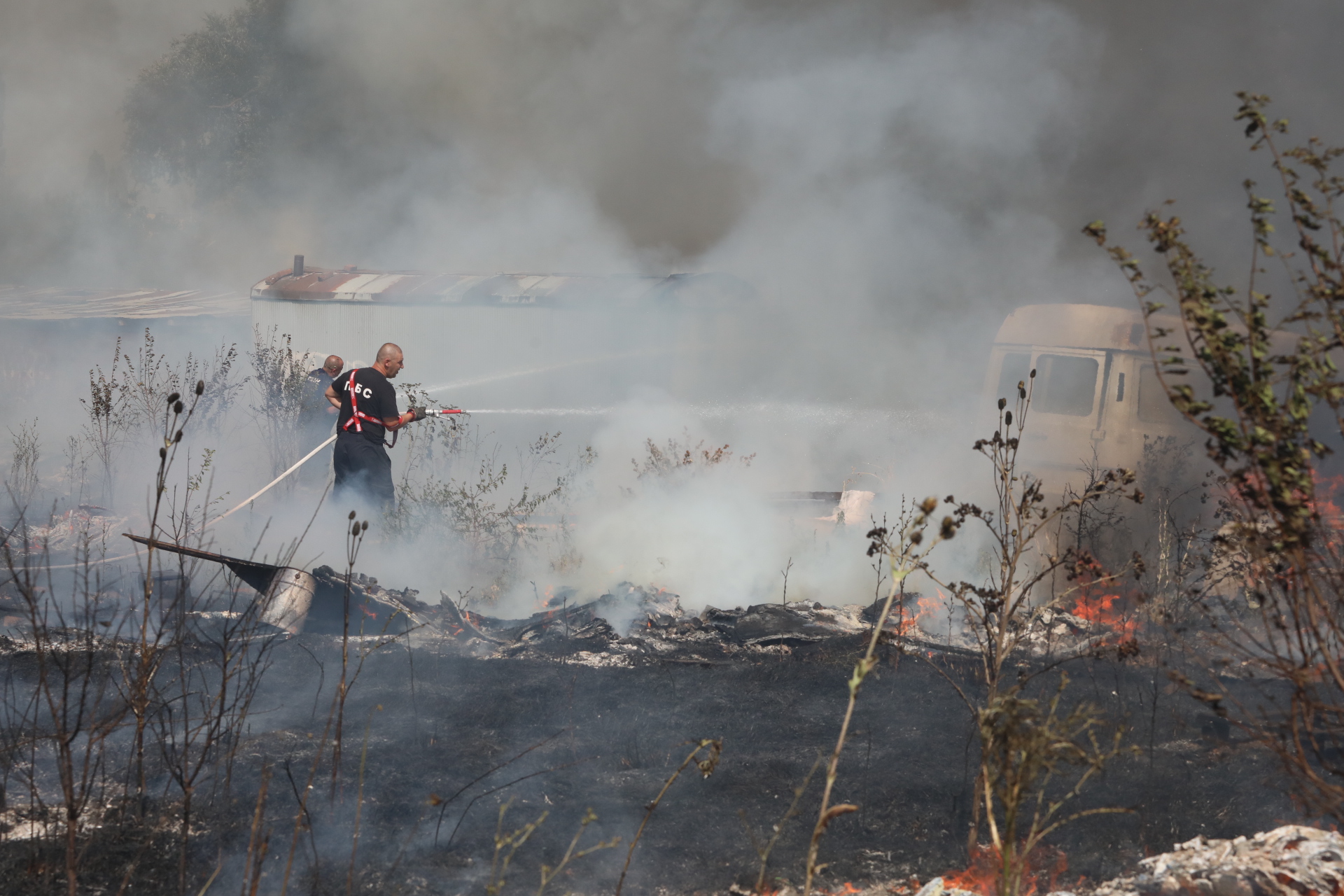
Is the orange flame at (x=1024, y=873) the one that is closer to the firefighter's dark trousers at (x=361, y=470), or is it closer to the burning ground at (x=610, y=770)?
the burning ground at (x=610, y=770)

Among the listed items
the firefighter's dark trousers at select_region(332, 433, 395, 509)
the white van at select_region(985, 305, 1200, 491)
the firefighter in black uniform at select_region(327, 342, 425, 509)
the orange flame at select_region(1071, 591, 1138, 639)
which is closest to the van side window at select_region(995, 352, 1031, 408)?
the white van at select_region(985, 305, 1200, 491)

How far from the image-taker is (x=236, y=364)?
1443 centimetres

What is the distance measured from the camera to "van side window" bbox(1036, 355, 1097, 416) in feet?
22.4

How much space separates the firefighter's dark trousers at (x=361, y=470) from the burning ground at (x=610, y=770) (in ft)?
3.81

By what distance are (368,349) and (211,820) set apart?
429 inches

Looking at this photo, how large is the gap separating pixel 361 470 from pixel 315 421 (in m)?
2.33

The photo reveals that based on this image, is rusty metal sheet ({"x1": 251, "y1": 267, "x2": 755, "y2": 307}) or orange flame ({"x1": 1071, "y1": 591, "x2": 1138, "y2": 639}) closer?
orange flame ({"x1": 1071, "y1": 591, "x2": 1138, "y2": 639})

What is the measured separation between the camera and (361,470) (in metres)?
6.25

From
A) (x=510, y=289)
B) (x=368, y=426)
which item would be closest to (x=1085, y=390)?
(x=368, y=426)

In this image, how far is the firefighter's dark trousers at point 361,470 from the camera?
20.5ft

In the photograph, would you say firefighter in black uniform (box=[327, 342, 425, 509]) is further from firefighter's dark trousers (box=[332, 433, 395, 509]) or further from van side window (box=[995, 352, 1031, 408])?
van side window (box=[995, 352, 1031, 408])

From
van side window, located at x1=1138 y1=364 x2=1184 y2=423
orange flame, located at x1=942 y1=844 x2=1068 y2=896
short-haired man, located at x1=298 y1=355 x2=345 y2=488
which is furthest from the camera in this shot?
short-haired man, located at x1=298 y1=355 x2=345 y2=488

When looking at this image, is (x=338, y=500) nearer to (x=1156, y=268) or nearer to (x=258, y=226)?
(x=1156, y=268)

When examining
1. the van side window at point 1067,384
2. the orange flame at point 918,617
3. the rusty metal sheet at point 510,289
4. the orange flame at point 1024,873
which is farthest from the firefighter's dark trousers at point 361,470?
the rusty metal sheet at point 510,289
